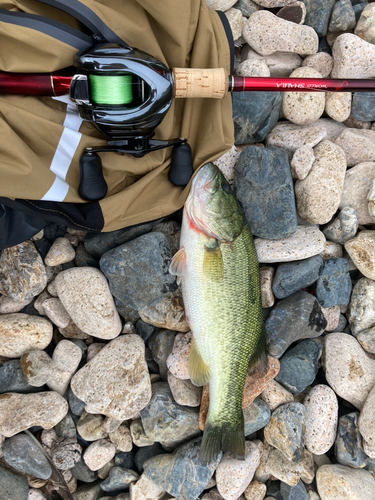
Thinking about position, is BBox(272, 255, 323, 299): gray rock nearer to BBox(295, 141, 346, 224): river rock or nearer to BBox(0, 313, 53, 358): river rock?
BBox(295, 141, 346, 224): river rock

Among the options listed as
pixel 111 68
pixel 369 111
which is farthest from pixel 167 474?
pixel 369 111

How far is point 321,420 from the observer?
316 cm

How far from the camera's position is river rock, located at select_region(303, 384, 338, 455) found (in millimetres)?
3154

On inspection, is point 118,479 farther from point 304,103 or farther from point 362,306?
point 304,103

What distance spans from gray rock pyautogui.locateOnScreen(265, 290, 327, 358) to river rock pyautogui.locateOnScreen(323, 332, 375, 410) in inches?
11.1

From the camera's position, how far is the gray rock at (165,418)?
3.16 meters

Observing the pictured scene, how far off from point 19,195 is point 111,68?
1026 mm

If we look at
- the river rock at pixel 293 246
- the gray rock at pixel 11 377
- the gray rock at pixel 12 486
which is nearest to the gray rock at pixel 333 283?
the river rock at pixel 293 246

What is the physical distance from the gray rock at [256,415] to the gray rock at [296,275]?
105 cm

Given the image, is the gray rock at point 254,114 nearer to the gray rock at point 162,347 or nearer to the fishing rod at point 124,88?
the fishing rod at point 124,88

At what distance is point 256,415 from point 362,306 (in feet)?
4.74

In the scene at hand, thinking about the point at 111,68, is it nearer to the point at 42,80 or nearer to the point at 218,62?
the point at 42,80

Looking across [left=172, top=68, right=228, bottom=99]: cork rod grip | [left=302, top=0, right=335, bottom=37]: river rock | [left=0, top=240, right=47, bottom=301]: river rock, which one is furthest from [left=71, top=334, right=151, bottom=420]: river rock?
[left=302, top=0, right=335, bottom=37]: river rock

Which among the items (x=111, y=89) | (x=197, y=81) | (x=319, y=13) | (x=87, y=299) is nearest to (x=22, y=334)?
(x=87, y=299)
